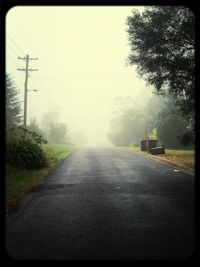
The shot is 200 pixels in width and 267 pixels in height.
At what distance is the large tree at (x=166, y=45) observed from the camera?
1956 cm

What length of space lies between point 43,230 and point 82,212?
1.81 metres

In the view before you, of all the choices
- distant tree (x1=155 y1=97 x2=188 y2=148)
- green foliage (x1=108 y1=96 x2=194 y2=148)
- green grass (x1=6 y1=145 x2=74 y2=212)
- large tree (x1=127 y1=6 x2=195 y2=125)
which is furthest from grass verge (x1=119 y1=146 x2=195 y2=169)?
distant tree (x1=155 y1=97 x2=188 y2=148)

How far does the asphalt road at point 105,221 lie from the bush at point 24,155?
12.5 ft

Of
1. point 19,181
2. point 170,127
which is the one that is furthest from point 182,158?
point 170,127

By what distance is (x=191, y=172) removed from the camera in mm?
17688

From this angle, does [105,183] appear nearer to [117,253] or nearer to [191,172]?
[191,172]

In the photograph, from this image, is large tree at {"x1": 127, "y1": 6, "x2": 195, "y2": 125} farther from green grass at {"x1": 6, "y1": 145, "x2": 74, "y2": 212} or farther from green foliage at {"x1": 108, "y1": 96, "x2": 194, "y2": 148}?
green grass at {"x1": 6, "y1": 145, "x2": 74, "y2": 212}

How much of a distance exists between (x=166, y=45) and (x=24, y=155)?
383 inches

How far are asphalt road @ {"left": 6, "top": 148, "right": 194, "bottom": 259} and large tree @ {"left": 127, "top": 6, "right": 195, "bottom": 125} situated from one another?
7.23 meters

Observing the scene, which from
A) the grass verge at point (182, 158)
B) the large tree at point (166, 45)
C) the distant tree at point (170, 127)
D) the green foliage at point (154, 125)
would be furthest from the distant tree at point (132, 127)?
the large tree at point (166, 45)

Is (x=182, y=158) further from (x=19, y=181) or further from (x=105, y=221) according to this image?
(x=105, y=221)

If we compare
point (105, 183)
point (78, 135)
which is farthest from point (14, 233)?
point (78, 135)

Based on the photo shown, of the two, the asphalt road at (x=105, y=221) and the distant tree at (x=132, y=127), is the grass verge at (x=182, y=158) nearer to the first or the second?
the asphalt road at (x=105, y=221)

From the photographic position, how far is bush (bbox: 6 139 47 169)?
18.5 m
